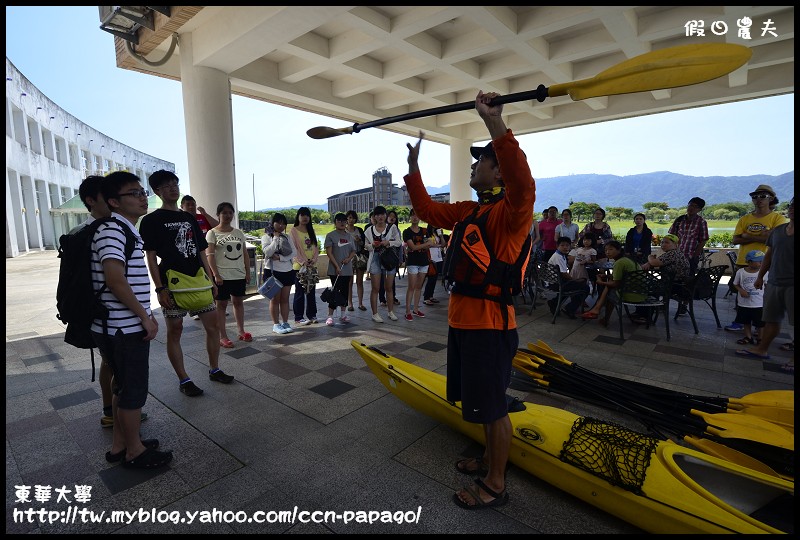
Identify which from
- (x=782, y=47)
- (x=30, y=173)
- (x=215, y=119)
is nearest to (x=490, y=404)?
(x=215, y=119)

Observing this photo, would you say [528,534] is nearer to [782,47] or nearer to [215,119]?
[215,119]

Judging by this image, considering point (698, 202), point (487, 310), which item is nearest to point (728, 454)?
point (487, 310)

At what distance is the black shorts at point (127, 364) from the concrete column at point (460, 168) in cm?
1567

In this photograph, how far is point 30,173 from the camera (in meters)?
23.9

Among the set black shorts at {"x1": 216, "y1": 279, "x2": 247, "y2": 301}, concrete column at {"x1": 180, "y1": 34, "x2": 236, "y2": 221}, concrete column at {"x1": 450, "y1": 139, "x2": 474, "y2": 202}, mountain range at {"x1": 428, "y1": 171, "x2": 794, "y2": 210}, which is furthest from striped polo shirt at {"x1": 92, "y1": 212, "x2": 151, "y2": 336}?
mountain range at {"x1": 428, "y1": 171, "x2": 794, "y2": 210}

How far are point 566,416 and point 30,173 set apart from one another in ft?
110

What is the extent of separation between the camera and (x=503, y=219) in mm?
1987

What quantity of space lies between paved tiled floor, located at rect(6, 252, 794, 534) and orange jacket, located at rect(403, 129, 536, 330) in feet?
3.54

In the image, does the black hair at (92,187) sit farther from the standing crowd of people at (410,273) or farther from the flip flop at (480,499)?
the flip flop at (480,499)

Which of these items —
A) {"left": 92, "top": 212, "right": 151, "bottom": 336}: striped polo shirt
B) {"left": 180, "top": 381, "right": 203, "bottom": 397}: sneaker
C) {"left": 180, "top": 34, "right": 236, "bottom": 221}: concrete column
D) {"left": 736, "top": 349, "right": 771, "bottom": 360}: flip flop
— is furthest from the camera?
{"left": 180, "top": 34, "right": 236, "bottom": 221}: concrete column

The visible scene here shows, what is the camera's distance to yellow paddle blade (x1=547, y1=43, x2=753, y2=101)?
7.07 feet

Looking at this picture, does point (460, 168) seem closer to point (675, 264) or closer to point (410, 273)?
point (410, 273)

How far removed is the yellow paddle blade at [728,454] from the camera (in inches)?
85.3

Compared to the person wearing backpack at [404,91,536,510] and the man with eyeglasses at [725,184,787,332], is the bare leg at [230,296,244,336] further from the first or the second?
the man with eyeglasses at [725,184,787,332]
